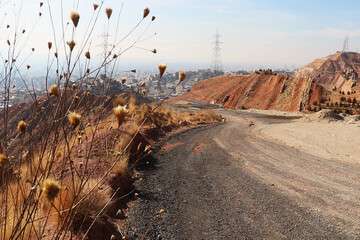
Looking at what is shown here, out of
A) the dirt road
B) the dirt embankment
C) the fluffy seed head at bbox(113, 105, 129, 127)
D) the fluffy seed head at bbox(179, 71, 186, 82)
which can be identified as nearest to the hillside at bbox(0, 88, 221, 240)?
the fluffy seed head at bbox(113, 105, 129, 127)

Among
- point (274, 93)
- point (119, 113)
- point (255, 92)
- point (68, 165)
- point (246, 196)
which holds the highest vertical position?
point (119, 113)

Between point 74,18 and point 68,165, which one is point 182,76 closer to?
point 74,18

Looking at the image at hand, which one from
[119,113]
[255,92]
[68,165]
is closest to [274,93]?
[255,92]

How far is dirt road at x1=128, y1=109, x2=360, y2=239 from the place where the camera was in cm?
785

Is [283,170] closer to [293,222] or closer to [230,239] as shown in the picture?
[293,222]

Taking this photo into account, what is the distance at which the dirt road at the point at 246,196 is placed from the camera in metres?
7.85

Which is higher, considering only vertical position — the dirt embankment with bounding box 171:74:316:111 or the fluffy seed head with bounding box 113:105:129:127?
the fluffy seed head with bounding box 113:105:129:127

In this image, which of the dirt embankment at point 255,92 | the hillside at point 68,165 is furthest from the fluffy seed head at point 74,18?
the dirt embankment at point 255,92

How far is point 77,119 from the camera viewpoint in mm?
2271

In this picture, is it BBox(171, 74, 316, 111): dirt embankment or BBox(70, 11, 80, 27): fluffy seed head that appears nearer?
BBox(70, 11, 80, 27): fluffy seed head

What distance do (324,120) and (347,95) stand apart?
603 inches

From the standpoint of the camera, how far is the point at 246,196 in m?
9.86

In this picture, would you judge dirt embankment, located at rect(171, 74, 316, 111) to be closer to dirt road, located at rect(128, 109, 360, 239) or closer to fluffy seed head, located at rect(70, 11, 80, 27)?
dirt road, located at rect(128, 109, 360, 239)

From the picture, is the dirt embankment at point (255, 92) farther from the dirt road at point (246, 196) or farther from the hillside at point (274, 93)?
the dirt road at point (246, 196)
